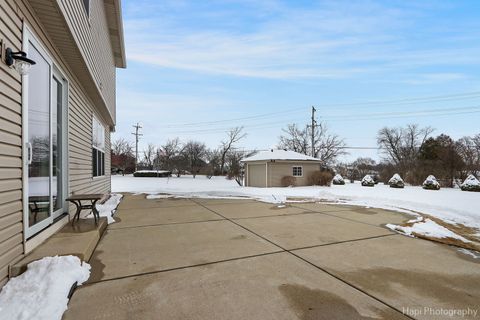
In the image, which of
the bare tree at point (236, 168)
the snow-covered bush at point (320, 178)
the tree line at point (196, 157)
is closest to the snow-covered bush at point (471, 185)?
the snow-covered bush at point (320, 178)

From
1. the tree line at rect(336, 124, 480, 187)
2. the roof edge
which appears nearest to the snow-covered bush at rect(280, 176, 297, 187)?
the tree line at rect(336, 124, 480, 187)

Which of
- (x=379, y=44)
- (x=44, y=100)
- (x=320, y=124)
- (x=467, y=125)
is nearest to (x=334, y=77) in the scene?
(x=379, y=44)

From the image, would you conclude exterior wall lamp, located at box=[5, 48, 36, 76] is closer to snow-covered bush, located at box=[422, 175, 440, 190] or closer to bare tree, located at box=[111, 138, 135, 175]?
snow-covered bush, located at box=[422, 175, 440, 190]

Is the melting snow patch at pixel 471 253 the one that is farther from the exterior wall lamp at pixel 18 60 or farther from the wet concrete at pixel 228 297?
the exterior wall lamp at pixel 18 60

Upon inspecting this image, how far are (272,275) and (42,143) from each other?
3.54 m

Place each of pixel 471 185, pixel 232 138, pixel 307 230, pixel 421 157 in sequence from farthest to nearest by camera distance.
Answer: pixel 232 138
pixel 421 157
pixel 471 185
pixel 307 230

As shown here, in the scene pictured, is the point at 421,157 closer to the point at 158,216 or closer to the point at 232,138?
the point at 232,138

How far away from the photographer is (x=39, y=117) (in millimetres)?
3693

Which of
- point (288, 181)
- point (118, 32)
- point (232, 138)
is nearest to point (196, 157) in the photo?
point (232, 138)

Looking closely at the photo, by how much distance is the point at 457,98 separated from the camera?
29.9 meters

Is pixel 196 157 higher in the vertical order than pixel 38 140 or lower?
higher

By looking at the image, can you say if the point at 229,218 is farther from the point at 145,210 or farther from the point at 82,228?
the point at 82,228

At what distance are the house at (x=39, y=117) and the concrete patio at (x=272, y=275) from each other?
87cm

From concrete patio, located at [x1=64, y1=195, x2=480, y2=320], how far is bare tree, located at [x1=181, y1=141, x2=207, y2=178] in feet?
113
